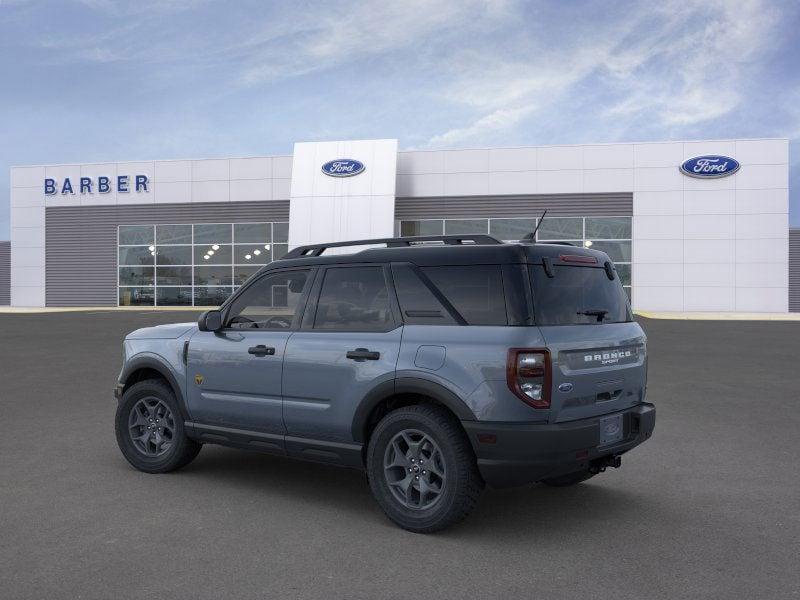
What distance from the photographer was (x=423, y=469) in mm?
4707

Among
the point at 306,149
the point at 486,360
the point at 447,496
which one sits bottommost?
the point at 447,496

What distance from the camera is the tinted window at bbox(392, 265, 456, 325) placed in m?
4.76

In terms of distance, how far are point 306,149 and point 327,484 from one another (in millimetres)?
30934

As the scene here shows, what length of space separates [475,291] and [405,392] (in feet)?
2.49

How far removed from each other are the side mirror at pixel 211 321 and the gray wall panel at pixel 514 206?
29077 mm

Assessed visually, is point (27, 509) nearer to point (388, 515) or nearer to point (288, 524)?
point (288, 524)

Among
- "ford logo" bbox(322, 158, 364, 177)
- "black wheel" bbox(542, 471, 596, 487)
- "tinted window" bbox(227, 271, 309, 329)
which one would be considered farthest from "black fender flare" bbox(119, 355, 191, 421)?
"ford logo" bbox(322, 158, 364, 177)

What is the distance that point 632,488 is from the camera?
5715 millimetres

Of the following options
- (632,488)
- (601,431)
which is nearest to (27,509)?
(601,431)

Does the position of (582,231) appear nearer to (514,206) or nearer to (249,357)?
(514,206)

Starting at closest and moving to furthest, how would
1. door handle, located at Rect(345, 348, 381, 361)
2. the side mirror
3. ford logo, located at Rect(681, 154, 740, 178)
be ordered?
1. door handle, located at Rect(345, 348, 381, 361)
2. the side mirror
3. ford logo, located at Rect(681, 154, 740, 178)

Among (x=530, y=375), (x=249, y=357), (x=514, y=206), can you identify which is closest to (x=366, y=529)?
(x=530, y=375)

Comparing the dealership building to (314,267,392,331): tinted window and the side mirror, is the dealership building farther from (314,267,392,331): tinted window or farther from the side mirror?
(314,267,392,331): tinted window

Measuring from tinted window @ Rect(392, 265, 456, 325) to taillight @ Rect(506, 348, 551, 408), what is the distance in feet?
1.69
